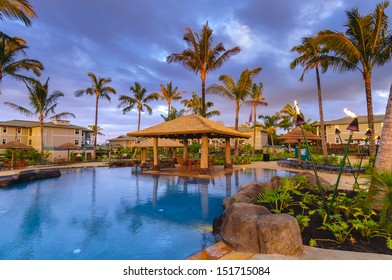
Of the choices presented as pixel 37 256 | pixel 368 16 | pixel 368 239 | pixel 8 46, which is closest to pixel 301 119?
pixel 368 239

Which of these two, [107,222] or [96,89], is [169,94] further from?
[107,222]

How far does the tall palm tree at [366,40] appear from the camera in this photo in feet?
41.4

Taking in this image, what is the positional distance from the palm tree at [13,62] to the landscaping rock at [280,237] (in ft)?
66.5

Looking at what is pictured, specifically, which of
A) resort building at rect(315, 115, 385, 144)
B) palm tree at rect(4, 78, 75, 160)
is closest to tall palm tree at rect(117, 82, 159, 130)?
palm tree at rect(4, 78, 75, 160)

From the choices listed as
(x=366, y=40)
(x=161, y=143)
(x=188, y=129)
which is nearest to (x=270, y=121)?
(x=161, y=143)

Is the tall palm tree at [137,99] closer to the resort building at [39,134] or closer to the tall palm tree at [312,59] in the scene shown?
the resort building at [39,134]

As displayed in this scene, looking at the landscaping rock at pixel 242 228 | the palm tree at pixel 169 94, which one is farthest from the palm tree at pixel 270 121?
the landscaping rock at pixel 242 228

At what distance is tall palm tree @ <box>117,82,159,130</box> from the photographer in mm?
33188

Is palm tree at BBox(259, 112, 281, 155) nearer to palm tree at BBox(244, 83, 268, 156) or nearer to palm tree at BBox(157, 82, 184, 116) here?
palm tree at BBox(244, 83, 268, 156)

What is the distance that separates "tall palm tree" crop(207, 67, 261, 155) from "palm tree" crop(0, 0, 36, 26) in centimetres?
1628

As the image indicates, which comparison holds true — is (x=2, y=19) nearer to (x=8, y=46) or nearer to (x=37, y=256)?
(x=8, y=46)
